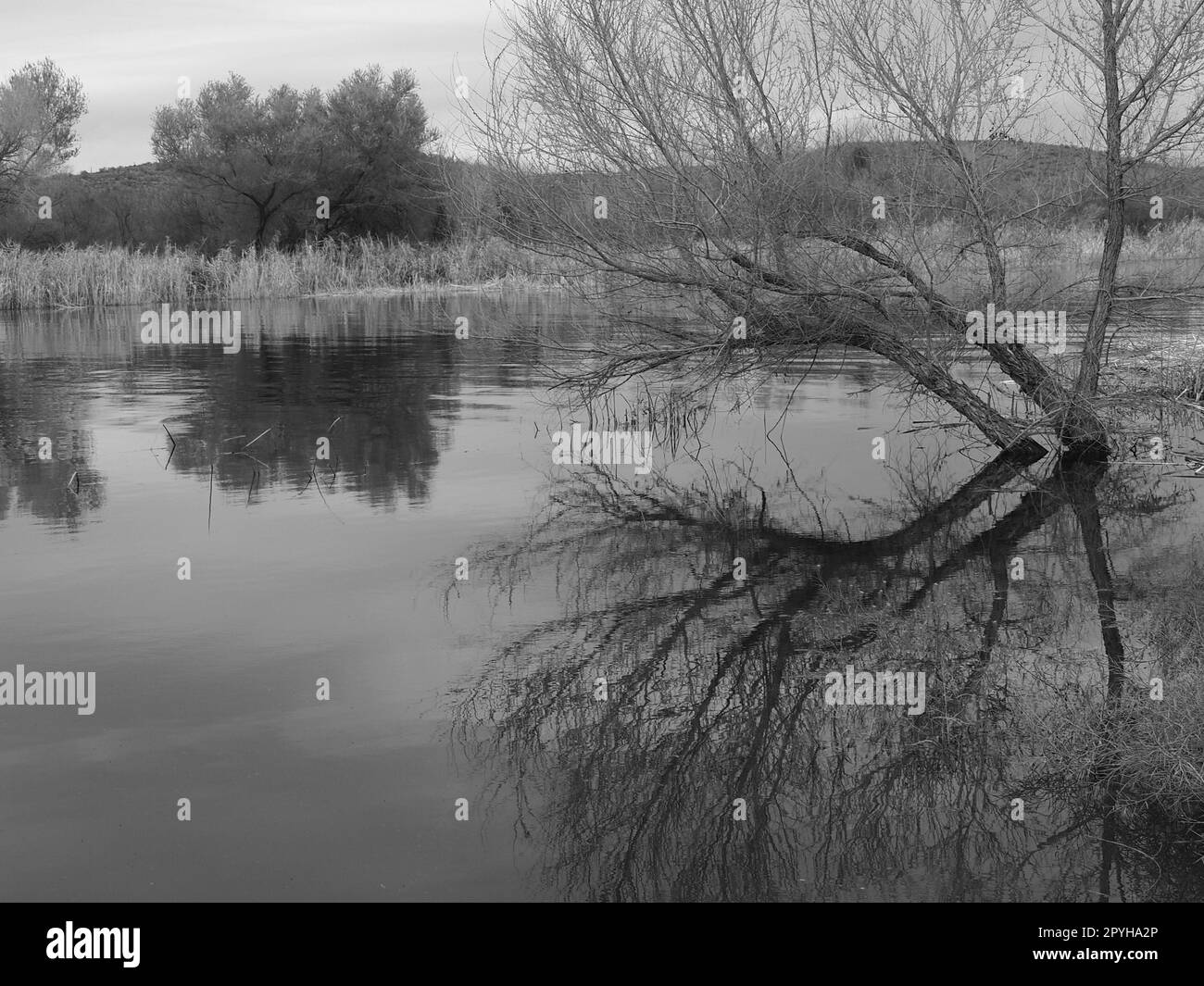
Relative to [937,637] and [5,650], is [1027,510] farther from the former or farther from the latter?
[5,650]

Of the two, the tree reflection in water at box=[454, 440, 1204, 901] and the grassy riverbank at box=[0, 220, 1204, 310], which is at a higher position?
the grassy riverbank at box=[0, 220, 1204, 310]

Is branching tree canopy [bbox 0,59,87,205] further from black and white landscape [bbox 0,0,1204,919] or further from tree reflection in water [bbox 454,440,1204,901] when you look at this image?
tree reflection in water [bbox 454,440,1204,901]

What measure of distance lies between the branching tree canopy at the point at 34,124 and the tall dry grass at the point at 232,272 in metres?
3.67

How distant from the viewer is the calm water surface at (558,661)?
15.4 feet

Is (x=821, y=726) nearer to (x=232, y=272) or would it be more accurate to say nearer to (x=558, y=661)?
(x=558, y=661)

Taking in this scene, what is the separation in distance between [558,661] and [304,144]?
3786 centimetres

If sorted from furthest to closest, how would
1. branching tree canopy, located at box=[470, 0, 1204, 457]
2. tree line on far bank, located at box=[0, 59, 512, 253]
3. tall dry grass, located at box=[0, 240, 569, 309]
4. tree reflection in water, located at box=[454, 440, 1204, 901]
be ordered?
tree line on far bank, located at box=[0, 59, 512, 253] → tall dry grass, located at box=[0, 240, 569, 309] → branching tree canopy, located at box=[470, 0, 1204, 457] → tree reflection in water, located at box=[454, 440, 1204, 901]

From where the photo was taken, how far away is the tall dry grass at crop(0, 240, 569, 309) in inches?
1254

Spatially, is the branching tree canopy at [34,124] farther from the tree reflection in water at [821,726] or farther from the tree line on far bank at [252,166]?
the tree reflection in water at [821,726]

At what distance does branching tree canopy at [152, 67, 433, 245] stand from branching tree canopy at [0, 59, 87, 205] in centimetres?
309

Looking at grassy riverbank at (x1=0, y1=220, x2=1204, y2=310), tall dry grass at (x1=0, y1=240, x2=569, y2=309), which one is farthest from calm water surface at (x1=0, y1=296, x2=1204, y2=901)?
tall dry grass at (x1=0, y1=240, x2=569, y2=309)

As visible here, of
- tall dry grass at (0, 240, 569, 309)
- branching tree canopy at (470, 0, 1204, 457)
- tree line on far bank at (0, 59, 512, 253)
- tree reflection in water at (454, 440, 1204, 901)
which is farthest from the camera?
tree line on far bank at (0, 59, 512, 253)

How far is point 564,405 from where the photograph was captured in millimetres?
15180

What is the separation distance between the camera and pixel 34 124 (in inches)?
1564
